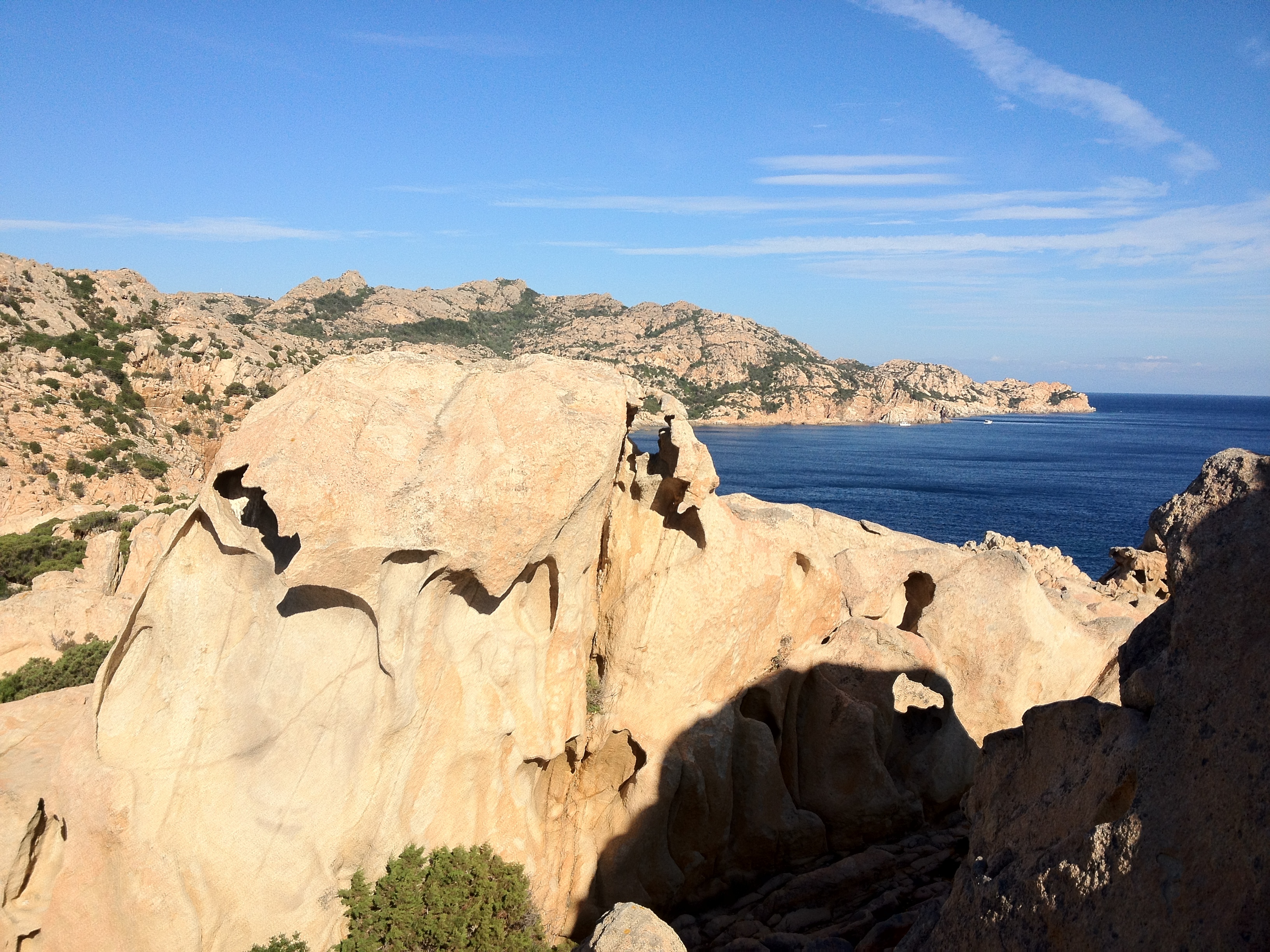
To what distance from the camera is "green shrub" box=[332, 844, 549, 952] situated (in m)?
10.3

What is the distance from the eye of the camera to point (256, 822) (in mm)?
10391

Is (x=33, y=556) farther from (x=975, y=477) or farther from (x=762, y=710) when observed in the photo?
(x=975, y=477)

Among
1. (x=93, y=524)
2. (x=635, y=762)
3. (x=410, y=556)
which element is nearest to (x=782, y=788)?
(x=635, y=762)

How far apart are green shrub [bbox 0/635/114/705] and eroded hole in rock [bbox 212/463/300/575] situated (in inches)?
304

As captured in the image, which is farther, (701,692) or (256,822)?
(701,692)

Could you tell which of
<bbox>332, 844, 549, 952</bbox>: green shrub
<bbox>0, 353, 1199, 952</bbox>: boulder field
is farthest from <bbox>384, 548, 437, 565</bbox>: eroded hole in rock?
<bbox>332, 844, 549, 952</bbox>: green shrub

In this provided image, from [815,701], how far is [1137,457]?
144930 millimetres

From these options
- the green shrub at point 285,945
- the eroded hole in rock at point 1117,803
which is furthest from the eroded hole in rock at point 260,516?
the eroded hole in rock at point 1117,803

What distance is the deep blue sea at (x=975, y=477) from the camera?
249ft

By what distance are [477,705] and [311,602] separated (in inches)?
101

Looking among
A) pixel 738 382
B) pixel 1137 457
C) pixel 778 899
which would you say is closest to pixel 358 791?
pixel 778 899

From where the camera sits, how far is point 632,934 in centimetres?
865

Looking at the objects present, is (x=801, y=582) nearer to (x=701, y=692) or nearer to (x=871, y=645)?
(x=871, y=645)

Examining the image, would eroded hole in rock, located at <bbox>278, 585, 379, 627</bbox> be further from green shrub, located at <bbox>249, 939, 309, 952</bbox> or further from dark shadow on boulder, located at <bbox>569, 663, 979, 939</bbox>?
dark shadow on boulder, located at <bbox>569, 663, 979, 939</bbox>
